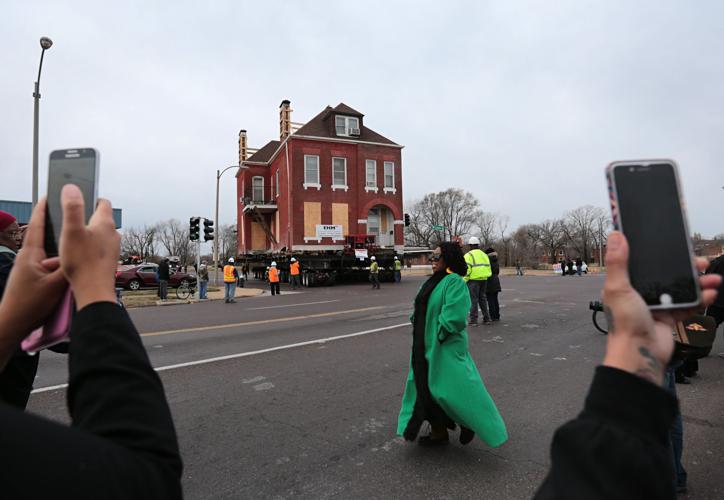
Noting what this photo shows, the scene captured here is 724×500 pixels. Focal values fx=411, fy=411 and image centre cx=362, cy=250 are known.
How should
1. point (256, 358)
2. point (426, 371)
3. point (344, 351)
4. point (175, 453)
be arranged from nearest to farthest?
point (175, 453) < point (426, 371) < point (256, 358) < point (344, 351)

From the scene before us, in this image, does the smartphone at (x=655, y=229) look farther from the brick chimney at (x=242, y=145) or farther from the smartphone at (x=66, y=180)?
the brick chimney at (x=242, y=145)

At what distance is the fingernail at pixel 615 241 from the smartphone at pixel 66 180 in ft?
4.60

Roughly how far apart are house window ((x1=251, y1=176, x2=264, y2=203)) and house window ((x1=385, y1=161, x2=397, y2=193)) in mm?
11338

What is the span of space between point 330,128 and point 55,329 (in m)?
30.6

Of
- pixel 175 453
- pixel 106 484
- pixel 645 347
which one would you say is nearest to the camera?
pixel 106 484

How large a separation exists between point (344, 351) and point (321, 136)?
24.5 m

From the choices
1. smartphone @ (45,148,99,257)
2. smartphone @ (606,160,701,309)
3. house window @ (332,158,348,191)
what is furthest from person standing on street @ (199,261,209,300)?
smartphone @ (606,160,701,309)

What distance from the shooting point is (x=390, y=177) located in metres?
30.8

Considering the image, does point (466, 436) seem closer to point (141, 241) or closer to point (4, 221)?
point (4, 221)

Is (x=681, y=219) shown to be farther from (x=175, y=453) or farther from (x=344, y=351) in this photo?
(x=344, y=351)

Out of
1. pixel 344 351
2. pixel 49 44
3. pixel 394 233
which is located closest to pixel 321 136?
pixel 394 233

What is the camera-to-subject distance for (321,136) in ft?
95.9

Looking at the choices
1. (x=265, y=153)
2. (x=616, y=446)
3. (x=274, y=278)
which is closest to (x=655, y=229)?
(x=616, y=446)

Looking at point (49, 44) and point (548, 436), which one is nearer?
point (548, 436)
